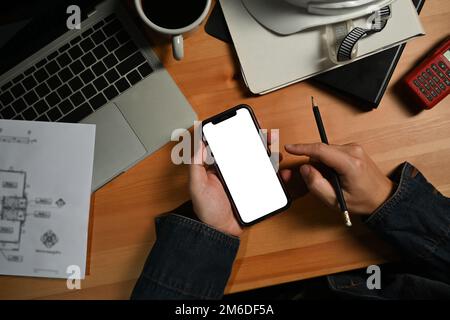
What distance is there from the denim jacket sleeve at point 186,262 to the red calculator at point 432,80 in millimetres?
349

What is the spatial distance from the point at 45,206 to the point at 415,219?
0.56 m

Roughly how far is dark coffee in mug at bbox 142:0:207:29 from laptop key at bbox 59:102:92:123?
6.4 inches

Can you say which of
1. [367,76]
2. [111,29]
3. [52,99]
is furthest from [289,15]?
[52,99]

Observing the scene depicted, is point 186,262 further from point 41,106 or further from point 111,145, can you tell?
point 41,106

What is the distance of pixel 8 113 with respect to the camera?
1.99 feet

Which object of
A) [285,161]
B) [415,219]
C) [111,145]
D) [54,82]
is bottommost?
[415,219]

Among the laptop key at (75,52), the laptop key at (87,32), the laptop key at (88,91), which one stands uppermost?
the laptop key at (87,32)

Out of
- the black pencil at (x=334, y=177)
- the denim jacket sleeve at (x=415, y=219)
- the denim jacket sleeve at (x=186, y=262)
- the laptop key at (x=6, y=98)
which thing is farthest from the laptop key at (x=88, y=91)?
the denim jacket sleeve at (x=415, y=219)

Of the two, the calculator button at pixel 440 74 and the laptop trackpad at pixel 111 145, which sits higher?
the laptop trackpad at pixel 111 145

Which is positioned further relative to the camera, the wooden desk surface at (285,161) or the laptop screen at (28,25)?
the wooden desk surface at (285,161)

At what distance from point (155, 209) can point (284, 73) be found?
11.3 inches

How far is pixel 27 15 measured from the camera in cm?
52

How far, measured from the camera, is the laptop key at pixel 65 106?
604mm

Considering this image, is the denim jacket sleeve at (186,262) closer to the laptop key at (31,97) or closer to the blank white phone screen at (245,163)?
the blank white phone screen at (245,163)
